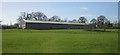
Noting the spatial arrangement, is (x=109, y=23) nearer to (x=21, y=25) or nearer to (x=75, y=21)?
(x=75, y=21)

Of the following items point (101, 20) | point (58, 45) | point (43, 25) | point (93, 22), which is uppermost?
point (101, 20)

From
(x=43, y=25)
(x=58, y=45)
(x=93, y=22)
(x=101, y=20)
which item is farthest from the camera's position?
(x=93, y=22)

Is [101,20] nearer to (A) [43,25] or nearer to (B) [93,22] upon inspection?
(B) [93,22]

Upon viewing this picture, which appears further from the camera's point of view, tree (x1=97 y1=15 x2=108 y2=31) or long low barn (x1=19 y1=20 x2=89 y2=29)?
long low barn (x1=19 y1=20 x2=89 y2=29)

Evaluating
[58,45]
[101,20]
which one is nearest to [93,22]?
[101,20]

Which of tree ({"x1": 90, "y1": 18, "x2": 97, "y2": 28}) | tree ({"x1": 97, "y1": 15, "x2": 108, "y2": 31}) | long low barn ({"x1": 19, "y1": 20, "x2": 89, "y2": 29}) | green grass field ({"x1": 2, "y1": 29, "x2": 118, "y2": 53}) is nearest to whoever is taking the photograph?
green grass field ({"x1": 2, "y1": 29, "x2": 118, "y2": 53})

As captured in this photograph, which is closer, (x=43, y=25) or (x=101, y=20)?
(x=101, y=20)

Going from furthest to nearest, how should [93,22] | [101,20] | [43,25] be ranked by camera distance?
1. [93,22]
2. [43,25]
3. [101,20]

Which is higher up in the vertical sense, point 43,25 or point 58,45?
point 43,25

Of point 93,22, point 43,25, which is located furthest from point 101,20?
point 43,25

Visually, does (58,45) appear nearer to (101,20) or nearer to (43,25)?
(101,20)

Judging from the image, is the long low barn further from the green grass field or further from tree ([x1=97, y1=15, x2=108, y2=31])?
the green grass field

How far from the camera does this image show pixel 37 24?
53375mm

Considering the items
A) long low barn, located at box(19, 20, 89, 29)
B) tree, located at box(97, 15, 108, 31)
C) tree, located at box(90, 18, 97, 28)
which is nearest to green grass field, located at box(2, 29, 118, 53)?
→ tree, located at box(97, 15, 108, 31)
